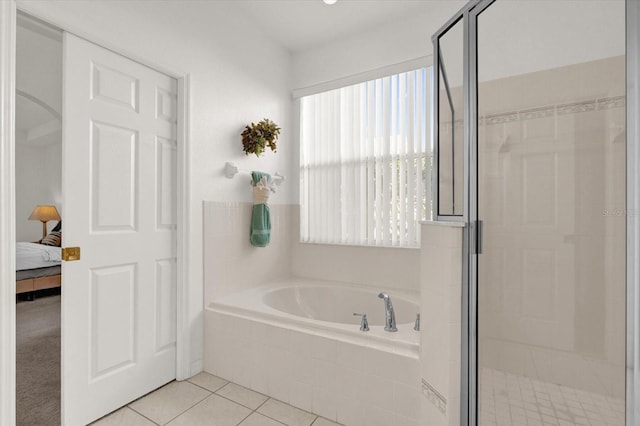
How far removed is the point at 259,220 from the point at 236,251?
0.30m

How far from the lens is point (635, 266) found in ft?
2.32

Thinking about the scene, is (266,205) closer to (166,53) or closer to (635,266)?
(166,53)

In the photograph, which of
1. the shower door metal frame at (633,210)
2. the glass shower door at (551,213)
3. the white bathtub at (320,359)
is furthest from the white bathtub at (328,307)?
the shower door metal frame at (633,210)

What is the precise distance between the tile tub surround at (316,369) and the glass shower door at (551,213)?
1.47 ft

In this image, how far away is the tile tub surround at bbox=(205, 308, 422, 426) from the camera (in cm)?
153

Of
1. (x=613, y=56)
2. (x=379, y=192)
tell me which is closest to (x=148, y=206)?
(x=379, y=192)

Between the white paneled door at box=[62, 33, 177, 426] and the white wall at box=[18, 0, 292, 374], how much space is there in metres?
0.11

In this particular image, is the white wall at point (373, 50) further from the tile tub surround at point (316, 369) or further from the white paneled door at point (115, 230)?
the tile tub surround at point (316, 369)

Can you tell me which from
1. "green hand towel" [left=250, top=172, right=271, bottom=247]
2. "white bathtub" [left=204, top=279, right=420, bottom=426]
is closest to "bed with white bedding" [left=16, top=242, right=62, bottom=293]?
"green hand towel" [left=250, top=172, right=271, bottom=247]

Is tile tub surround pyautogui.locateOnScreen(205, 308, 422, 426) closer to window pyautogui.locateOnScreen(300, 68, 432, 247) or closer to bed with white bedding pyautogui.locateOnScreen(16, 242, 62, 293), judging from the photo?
window pyautogui.locateOnScreen(300, 68, 432, 247)

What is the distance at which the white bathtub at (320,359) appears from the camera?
154cm

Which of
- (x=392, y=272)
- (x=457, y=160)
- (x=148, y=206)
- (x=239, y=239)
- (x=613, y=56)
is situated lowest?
(x=392, y=272)

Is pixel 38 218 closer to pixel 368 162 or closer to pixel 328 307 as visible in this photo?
Answer: pixel 328 307

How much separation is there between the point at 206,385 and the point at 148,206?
1.19 metres
